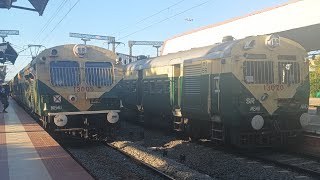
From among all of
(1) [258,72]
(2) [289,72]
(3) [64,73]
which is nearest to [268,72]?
(1) [258,72]

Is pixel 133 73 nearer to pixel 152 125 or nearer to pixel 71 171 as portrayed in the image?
pixel 152 125

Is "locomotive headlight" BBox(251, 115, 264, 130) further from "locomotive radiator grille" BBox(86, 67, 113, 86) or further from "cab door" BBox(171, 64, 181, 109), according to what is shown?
"locomotive radiator grille" BBox(86, 67, 113, 86)

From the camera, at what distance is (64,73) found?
13.4 metres

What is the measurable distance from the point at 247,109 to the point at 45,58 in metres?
6.49

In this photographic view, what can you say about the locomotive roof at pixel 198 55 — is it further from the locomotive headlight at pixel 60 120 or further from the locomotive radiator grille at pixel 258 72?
the locomotive headlight at pixel 60 120

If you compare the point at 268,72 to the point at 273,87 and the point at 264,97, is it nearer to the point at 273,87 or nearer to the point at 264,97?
the point at 273,87

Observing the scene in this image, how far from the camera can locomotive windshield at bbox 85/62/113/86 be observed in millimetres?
13750

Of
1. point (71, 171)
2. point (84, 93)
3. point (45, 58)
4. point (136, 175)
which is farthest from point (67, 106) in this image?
point (71, 171)

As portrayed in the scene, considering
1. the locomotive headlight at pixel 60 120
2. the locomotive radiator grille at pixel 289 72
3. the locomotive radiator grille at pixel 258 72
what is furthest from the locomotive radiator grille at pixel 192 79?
the locomotive headlight at pixel 60 120

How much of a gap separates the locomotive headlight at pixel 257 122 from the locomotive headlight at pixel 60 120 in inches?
226

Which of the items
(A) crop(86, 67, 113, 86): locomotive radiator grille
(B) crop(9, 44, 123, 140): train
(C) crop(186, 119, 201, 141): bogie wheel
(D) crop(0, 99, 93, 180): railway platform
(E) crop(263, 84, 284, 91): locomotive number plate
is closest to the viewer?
(D) crop(0, 99, 93, 180): railway platform

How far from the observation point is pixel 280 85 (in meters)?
11.8

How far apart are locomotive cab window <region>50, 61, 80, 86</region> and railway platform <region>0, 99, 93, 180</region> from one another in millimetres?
1796

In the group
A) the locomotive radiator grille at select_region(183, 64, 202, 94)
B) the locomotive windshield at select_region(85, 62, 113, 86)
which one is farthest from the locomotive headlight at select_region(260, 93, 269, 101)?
the locomotive windshield at select_region(85, 62, 113, 86)
